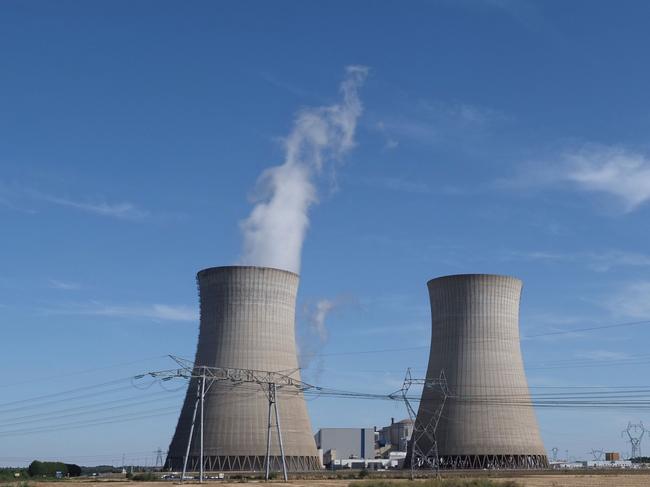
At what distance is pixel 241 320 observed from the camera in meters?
45.4

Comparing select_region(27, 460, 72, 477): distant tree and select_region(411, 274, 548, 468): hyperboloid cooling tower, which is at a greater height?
select_region(411, 274, 548, 468): hyperboloid cooling tower

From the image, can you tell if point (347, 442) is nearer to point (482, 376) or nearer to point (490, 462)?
point (490, 462)

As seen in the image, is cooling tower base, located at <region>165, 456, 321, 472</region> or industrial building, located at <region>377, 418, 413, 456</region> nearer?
cooling tower base, located at <region>165, 456, 321, 472</region>

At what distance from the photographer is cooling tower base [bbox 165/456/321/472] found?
4719cm

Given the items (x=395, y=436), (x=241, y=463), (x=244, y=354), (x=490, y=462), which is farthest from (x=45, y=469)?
(x=395, y=436)

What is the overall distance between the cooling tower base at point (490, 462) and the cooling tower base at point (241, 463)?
357 inches

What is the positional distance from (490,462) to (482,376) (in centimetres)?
561

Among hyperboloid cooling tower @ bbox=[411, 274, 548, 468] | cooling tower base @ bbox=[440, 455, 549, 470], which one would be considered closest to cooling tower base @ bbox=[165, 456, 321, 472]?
cooling tower base @ bbox=[440, 455, 549, 470]

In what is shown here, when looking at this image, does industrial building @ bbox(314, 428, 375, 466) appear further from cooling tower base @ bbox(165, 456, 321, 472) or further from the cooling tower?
the cooling tower

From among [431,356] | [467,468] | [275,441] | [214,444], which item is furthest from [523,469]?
[214,444]

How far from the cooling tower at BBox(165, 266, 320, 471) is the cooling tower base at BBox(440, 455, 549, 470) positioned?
1088 cm

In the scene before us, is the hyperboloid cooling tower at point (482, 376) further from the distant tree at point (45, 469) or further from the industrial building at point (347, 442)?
the industrial building at point (347, 442)

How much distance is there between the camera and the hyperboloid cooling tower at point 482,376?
1999 inches

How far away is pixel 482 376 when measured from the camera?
5066 cm
